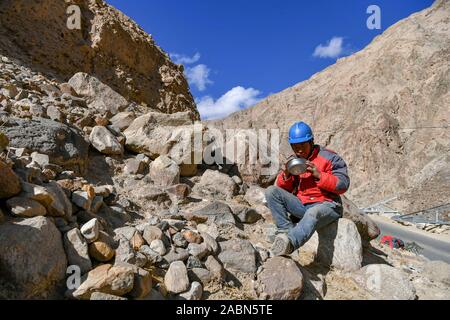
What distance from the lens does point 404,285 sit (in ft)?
12.3

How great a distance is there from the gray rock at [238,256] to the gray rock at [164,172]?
1.50 meters

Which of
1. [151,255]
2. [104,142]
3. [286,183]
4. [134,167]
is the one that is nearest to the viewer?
[151,255]

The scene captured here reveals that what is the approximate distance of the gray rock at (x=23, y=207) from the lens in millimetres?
2592

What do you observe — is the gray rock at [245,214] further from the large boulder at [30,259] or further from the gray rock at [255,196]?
the large boulder at [30,259]

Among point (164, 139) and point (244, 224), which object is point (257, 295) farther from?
point (164, 139)

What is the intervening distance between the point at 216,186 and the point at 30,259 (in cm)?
325

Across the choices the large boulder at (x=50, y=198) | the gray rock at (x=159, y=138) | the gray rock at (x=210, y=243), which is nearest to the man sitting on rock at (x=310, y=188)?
the gray rock at (x=210, y=243)

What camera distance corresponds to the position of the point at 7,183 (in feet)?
8.77

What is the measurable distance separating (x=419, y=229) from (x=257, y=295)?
1613 centimetres

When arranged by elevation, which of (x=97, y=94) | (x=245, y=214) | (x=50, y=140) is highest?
(x=97, y=94)

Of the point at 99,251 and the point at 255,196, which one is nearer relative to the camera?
the point at 99,251

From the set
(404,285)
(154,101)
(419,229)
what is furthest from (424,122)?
(404,285)

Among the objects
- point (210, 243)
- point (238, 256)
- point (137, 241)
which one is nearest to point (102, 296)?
point (137, 241)

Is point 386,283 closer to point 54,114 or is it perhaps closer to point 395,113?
point 54,114
